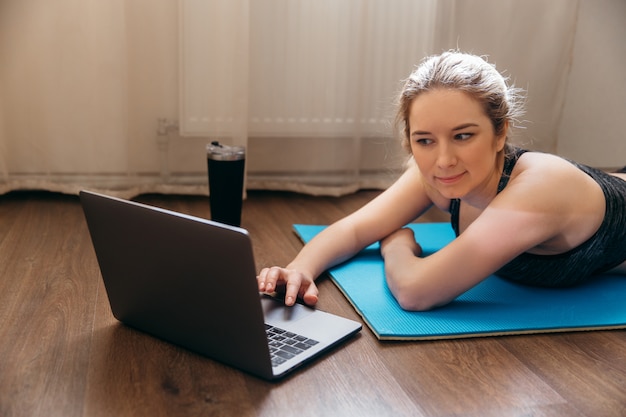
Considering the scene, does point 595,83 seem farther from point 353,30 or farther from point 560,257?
point 560,257

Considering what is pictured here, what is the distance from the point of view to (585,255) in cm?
137

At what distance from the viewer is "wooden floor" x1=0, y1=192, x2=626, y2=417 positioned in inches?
38.4

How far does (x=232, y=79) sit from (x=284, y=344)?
1201mm

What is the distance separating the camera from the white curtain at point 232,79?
80.0 inches

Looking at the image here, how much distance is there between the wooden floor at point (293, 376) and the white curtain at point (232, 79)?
0.80 metres

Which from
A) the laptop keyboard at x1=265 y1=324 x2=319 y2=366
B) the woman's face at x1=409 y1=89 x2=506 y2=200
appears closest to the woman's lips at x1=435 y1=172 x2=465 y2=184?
the woman's face at x1=409 y1=89 x2=506 y2=200

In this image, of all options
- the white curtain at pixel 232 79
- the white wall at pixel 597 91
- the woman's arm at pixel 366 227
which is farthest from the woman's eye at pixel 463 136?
the white wall at pixel 597 91

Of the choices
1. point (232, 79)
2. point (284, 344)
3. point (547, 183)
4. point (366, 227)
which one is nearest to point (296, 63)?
point (232, 79)

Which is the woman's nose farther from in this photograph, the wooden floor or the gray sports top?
the wooden floor

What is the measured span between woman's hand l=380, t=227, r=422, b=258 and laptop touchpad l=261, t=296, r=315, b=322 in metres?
0.30

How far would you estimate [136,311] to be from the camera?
1.17 meters

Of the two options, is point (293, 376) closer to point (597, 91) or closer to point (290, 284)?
point (290, 284)

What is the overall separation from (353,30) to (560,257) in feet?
3.79

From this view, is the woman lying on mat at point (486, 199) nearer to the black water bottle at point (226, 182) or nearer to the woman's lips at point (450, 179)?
the woman's lips at point (450, 179)
